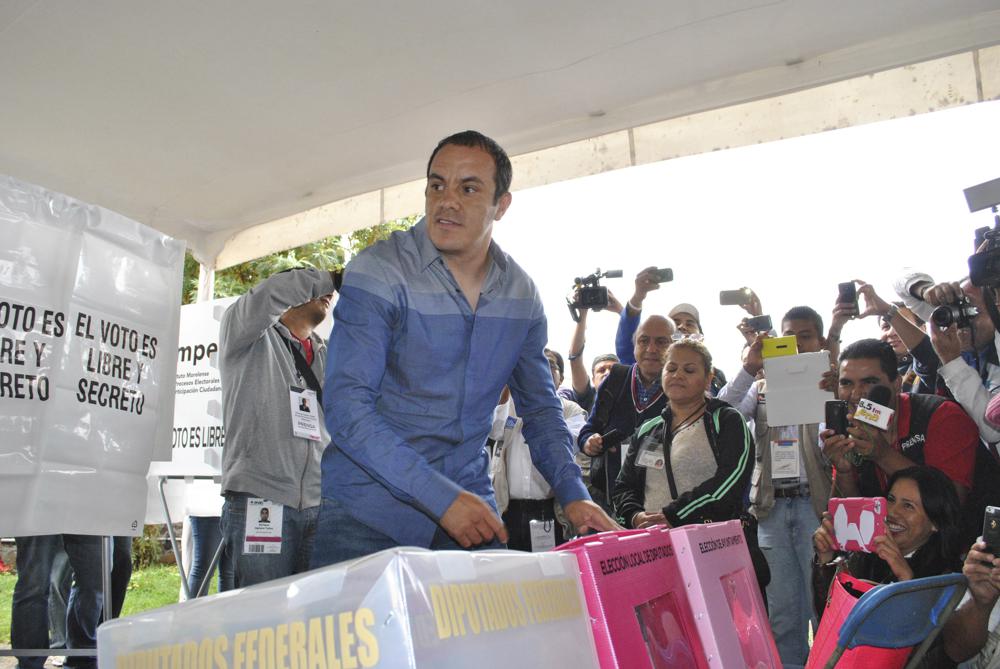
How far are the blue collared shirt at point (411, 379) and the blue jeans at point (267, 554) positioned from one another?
4.57 feet

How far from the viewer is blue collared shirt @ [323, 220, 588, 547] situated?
1749mm

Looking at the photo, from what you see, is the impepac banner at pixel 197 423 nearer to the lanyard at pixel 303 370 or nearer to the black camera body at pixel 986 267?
the lanyard at pixel 303 370

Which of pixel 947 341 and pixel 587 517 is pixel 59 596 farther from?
pixel 947 341

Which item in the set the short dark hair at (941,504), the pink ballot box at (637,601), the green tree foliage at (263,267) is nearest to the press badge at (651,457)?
the short dark hair at (941,504)

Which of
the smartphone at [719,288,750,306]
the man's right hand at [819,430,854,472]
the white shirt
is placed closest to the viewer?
the man's right hand at [819,430,854,472]

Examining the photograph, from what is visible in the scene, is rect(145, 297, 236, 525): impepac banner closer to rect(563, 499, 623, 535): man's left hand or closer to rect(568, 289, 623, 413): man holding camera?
rect(568, 289, 623, 413): man holding camera

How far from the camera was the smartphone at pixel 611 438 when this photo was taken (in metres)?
4.22

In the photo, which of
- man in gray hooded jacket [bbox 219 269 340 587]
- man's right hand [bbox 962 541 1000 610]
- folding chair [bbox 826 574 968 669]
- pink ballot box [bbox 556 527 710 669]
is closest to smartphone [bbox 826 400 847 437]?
man's right hand [bbox 962 541 1000 610]

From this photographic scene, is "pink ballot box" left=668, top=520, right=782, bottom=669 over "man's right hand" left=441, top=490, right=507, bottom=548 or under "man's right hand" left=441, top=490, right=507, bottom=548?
under

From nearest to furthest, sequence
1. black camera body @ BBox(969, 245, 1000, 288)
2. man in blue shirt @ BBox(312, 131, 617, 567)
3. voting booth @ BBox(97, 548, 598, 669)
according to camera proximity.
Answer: voting booth @ BBox(97, 548, 598, 669)
man in blue shirt @ BBox(312, 131, 617, 567)
black camera body @ BBox(969, 245, 1000, 288)

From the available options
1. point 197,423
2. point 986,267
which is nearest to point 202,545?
point 197,423

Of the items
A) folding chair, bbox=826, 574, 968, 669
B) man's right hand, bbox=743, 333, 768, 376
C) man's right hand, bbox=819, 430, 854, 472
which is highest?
man's right hand, bbox=743, 333, 768, 376

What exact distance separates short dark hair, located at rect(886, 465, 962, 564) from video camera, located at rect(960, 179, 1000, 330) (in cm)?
68

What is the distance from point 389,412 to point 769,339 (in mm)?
2585
